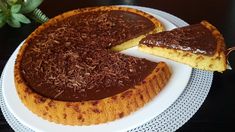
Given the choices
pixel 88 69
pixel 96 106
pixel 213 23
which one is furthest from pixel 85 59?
pixel 213 23

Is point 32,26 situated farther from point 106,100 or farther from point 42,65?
point 106,100

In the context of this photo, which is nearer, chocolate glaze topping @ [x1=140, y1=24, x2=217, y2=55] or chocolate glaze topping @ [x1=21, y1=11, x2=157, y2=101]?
chocolate glaze topping @ [x1=21, y1=11, x2=157, y2=101]

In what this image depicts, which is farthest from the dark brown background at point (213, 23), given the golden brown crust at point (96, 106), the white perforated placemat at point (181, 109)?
the golden brown crust at point (96, 106)

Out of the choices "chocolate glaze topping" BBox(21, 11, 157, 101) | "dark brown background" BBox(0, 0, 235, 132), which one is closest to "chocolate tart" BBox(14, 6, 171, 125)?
"chocolate glaze topping" BBox(21, 11, 157, 101)

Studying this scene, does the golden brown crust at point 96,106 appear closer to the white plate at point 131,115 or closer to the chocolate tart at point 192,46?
the white plate at point 131,115

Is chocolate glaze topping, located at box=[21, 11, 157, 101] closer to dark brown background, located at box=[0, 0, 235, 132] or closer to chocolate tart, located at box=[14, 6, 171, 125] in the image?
chocolate tart, located at box=[14, 6, 171, 125]

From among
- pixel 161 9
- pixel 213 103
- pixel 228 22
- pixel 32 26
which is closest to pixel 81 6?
pixel 32 26

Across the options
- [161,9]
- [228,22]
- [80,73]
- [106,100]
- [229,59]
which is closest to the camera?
[106,100]
